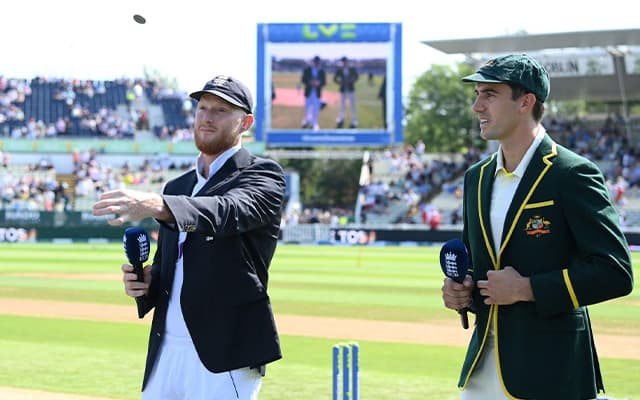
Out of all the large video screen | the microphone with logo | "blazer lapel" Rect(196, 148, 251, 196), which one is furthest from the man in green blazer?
the large video screen

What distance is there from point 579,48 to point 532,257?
4853cm

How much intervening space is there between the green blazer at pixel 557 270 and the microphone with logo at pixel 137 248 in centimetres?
165

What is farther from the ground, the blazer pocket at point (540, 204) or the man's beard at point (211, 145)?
the man's beard at point (211, 145)

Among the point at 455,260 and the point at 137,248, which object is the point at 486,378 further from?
the point at 137,248

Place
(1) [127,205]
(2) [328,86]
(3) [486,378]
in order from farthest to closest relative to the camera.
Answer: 1. (2) [328,86]
2. (3) [486,378]
3. (1) [127,205]

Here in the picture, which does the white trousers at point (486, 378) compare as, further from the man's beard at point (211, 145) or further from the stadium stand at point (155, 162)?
the stadium stand at point (155, 162)

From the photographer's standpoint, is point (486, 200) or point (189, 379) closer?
point (486, 200)

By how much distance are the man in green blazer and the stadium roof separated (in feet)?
140

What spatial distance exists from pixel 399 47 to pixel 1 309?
101 feet

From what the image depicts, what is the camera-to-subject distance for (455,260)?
165 inches

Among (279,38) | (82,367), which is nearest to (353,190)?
(279,38)

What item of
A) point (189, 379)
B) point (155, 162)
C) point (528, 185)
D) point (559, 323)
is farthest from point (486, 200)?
point (155, 162)

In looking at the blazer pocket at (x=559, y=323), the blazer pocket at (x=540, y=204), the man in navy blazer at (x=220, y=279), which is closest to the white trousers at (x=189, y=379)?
the man in navy blazer at (x=220, y=279)

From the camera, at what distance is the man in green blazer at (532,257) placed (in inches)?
156
